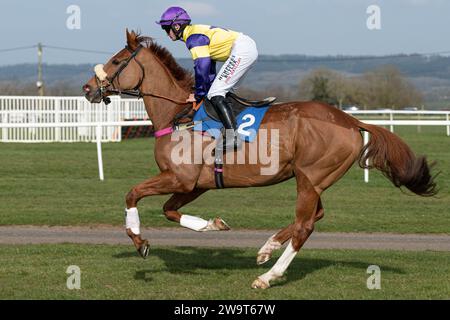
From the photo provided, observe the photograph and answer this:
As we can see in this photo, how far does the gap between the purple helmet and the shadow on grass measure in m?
2.33

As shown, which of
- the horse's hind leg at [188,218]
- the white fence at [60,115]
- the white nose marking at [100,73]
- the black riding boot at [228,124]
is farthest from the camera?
the white fence at [60,115]

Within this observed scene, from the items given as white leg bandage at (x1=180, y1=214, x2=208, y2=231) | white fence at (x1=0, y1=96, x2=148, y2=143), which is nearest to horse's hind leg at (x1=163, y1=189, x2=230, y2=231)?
white leg bandage at (x1=180, y1=214, x2=208, y2=231)

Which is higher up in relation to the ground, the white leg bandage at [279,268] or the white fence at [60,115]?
the white fence at [60,115]

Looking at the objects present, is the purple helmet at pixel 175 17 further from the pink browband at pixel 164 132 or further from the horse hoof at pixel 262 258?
the horse hoof at pixel 262 258

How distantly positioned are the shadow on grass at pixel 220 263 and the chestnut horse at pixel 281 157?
0.45 metres

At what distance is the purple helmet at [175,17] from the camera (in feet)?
25.0

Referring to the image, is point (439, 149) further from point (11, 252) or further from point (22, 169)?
point (11, 252)

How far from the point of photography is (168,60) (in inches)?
317

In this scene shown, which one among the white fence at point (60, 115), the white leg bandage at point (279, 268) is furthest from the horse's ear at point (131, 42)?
the white fence at point (60, 115)

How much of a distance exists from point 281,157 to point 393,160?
111 cm

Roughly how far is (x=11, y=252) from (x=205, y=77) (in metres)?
2.92

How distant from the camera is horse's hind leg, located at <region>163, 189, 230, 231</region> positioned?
752 cm

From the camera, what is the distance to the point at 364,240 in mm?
10102

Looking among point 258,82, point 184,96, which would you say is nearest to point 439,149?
point 184,96
